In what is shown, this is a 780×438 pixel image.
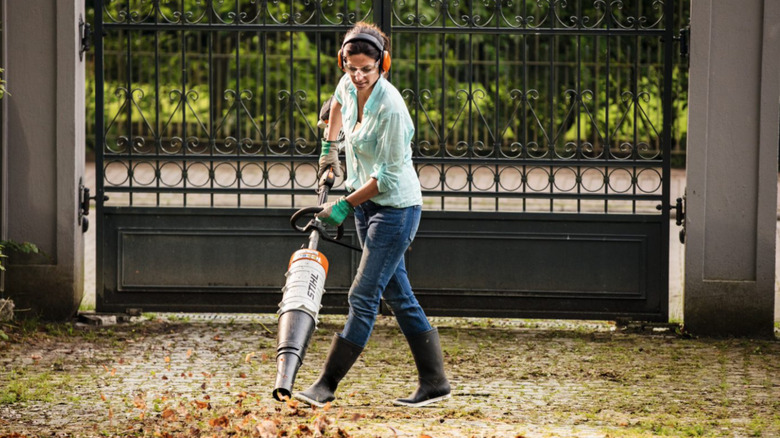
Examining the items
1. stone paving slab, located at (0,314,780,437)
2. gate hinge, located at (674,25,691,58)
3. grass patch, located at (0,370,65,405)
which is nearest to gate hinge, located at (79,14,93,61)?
stone paving slab, located at (0,314,780,437)

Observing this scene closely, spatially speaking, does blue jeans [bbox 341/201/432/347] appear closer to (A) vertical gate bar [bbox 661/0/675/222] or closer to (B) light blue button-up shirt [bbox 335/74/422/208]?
(B) light blue button-up shirt [bbox 335/74/422/208]

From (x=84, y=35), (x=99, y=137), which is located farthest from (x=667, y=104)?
(x=84, y=35)

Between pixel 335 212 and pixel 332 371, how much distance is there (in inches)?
36.2

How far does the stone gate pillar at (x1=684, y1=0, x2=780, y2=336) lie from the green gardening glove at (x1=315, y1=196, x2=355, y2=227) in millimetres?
3359

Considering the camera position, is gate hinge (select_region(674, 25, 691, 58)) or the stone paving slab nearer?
the stone paving slab

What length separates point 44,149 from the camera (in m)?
8.12

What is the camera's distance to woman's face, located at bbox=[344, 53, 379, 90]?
549 centimetres

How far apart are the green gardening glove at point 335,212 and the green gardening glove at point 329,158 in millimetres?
385

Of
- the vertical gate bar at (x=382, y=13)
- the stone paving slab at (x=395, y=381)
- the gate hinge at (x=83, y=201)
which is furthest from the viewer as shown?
the gate hinge at (x=83, y=201)

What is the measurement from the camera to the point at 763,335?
26.3 feet

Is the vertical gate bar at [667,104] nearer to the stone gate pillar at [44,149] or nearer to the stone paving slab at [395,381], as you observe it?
the stone paving slab at [395,381]

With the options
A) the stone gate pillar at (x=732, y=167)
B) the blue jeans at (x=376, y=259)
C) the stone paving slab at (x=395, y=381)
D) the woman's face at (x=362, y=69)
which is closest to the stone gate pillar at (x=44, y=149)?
the stone paving slab at (x=395, y=381)

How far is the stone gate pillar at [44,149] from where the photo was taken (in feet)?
26.3

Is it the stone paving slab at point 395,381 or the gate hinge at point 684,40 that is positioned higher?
the gate hinge at point 684,40
